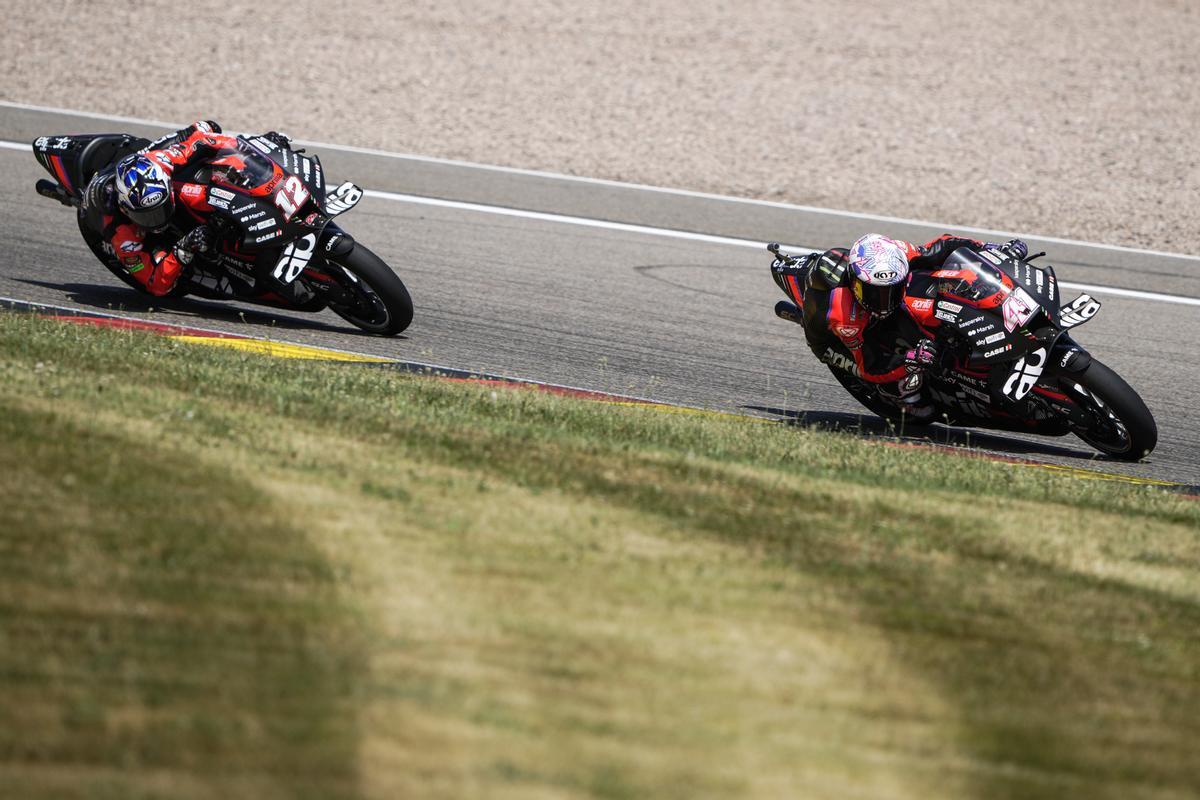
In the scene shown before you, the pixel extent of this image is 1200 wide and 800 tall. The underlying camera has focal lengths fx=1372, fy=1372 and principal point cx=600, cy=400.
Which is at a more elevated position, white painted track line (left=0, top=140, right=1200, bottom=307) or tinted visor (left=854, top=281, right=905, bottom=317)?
tinted visor (left=854, top=281, right=905, bottom=317)

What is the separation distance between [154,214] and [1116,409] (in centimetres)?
622

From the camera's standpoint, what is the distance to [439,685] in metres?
3.89

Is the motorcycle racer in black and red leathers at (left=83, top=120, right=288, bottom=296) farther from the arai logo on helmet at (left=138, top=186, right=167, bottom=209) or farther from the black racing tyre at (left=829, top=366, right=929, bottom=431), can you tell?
the black racing tyre at (left=829, top=366, right=929, bottom=431)

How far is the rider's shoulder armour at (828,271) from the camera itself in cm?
848

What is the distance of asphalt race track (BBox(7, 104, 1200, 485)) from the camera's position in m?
9.23

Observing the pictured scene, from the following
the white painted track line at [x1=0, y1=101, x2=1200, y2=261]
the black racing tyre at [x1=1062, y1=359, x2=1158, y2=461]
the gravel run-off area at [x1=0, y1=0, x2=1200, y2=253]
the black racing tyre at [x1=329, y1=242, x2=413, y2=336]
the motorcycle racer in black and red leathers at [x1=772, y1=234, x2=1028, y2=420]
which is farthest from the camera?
the gravel run-off area at [x1=0, y1=0, x2=1200, y2=253]

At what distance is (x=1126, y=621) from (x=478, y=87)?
13.7 m

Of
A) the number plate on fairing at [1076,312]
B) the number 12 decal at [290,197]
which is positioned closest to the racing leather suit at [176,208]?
the number 12 decal at [290,197]

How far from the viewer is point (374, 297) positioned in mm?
9328

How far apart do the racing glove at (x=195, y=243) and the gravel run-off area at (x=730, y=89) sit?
6.82m

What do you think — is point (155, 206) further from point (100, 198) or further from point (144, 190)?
point (100, 198)

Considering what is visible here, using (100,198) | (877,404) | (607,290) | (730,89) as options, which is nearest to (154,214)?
(100,198)

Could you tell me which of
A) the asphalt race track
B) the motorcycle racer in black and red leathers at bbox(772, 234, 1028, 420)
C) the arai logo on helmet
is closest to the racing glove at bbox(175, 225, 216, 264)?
the arai logo on helmet

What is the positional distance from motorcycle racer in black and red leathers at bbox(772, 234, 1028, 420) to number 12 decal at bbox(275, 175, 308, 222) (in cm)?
333
